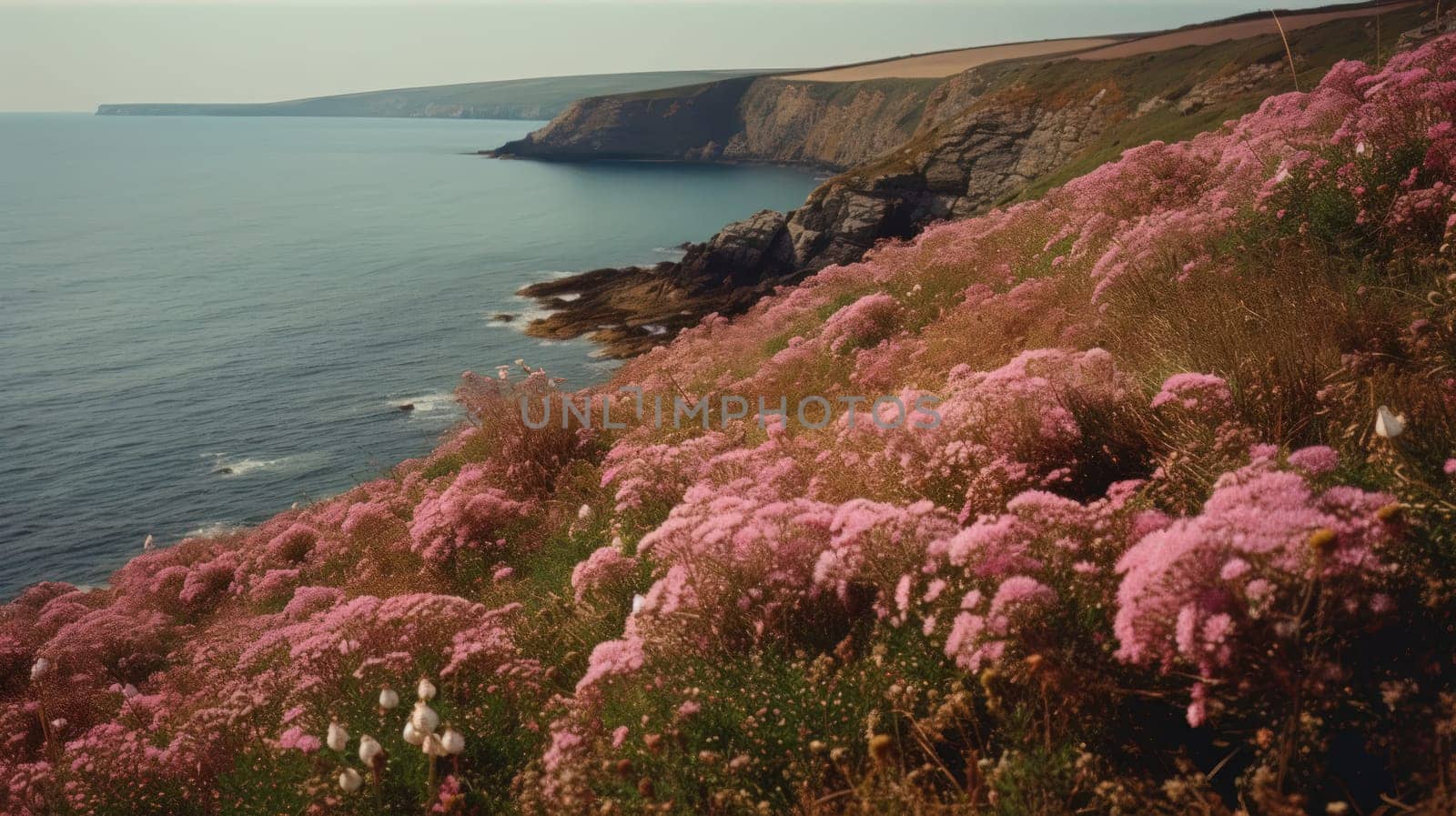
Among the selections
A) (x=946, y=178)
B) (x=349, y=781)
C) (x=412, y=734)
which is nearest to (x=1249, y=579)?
(x=412, y=734)

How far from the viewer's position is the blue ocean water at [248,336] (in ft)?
98.8

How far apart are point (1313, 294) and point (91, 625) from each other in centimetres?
1292

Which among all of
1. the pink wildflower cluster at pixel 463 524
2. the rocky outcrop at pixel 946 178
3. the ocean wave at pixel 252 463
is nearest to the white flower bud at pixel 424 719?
the pink wildflower cluster at pixel 463 524

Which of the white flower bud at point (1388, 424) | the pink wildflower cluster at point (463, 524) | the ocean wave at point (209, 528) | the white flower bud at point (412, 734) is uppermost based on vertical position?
the white flower bud at point (1388, 424)

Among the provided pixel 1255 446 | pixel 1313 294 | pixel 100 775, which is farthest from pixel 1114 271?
pixel 100 775

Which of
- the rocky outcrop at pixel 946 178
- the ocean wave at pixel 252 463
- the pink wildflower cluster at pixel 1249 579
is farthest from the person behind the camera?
the rocky outcrop at pixel 946 178

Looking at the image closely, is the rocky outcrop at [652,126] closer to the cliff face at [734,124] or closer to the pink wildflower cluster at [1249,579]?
the cliff face at [734,124]

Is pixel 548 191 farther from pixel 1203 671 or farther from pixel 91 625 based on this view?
pixel 1203 671

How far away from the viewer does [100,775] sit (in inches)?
207

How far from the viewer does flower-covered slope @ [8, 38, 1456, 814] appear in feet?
9.33

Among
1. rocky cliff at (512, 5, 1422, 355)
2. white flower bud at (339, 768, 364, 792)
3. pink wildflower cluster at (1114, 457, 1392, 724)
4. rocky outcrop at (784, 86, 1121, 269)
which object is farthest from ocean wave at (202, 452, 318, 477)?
pink wildflower cluster at (1114, 457, 1392, 724)

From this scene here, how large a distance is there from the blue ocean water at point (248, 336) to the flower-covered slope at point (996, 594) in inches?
935

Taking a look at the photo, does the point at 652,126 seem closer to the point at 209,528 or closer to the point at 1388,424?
the point at 209,528

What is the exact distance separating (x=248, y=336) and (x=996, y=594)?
5256 cm
